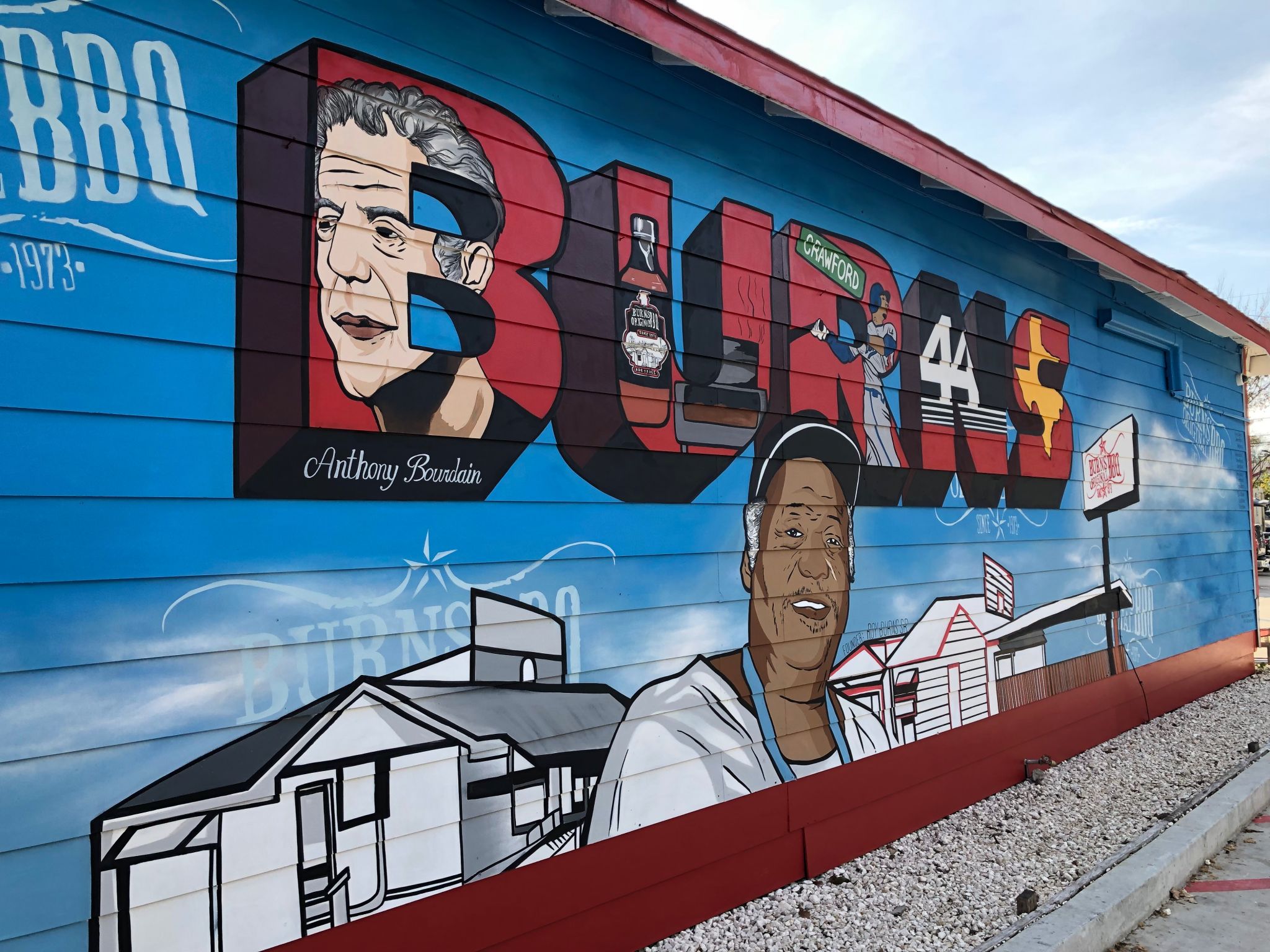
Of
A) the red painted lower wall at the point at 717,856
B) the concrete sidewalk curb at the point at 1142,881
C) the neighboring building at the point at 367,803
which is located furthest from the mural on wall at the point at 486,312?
the concrete sidewalk curb at the point at 1142,881

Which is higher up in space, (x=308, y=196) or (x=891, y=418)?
(x=308, y=196)

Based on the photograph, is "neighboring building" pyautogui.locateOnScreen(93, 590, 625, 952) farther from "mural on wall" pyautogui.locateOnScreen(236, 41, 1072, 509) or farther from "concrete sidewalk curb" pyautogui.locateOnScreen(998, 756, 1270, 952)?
"concrete sidewalk curb" pyautogui.locateOnScreen(998, 756, 1270, 952)

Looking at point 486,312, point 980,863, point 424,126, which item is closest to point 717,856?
point 980,863

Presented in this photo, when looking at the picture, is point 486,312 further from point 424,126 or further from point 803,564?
point 803,564

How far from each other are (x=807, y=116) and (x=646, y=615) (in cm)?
222

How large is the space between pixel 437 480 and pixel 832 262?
96.6 inches

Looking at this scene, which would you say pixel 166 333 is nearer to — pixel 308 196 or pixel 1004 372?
pixel 308 196

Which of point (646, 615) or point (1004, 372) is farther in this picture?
point (1004, 372)

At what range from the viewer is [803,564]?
12.7ft

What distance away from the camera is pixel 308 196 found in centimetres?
239

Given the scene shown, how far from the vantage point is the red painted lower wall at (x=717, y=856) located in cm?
259

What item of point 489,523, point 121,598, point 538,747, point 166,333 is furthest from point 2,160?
point 538,747

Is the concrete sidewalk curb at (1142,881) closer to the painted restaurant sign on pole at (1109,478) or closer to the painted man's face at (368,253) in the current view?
the painted restaurant sign on pole at (1109,478)

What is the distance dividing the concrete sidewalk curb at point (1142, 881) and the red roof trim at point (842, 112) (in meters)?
3.37
